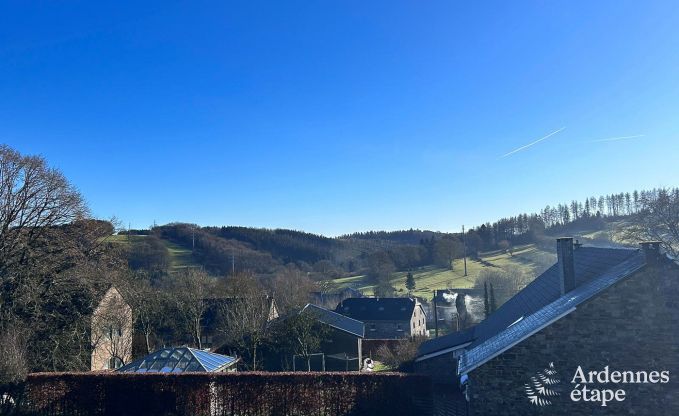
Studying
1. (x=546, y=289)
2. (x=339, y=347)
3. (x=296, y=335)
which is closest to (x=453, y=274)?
(x=339, y=347)

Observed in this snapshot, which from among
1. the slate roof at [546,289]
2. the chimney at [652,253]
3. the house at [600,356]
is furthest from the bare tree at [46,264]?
the chimney at [652,253]

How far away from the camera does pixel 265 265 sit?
341 ft

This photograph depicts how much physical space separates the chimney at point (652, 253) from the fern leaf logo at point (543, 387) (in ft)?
11.7

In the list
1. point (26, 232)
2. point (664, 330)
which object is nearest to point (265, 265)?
point (26, 232)

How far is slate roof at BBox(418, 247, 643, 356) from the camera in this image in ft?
50.2

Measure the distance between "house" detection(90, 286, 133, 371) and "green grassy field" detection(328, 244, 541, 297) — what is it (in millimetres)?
48620

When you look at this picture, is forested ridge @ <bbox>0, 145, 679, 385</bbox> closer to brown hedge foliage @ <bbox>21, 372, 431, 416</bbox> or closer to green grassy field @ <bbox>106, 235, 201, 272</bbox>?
brown hedge foliage @ <bbox>21, 372, 431, 416</bbox>

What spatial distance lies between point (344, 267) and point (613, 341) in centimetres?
10229

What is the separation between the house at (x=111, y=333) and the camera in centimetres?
2826

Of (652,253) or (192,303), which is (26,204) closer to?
(192,303)

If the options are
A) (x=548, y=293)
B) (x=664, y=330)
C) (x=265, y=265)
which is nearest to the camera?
(x=664, y=330)

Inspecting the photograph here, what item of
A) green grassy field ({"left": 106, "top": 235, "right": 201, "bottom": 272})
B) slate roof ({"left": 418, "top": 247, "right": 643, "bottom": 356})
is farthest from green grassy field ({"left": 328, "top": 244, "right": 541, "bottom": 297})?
slate roof ({"left": 418, "top": 247, "right": 643, "bottom": 356})

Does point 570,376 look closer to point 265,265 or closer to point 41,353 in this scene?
point 41,353

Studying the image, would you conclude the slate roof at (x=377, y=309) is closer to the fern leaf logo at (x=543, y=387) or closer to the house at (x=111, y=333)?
the house at (x=111, y=333)
